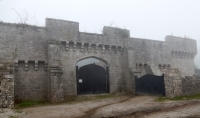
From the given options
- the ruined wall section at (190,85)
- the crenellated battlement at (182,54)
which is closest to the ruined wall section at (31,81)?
the ruined wall section at (190,85)

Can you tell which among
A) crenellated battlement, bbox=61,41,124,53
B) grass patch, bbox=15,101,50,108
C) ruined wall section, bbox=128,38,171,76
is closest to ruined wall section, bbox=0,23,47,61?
crenellated battlement, bbox=61,41,124,53

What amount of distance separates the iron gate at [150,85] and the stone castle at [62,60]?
0.44 m

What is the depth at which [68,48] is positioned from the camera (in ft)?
46.8

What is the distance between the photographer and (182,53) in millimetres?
21125

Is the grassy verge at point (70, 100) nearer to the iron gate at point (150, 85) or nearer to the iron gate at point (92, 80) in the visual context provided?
the iron gate at point (92, 80)

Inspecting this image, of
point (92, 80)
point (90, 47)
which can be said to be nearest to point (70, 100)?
point (92, 80)

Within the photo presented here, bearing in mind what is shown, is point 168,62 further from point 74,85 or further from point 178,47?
point 74,85

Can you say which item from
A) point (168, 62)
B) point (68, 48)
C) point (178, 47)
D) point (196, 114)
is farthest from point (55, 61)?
point (178, 47)

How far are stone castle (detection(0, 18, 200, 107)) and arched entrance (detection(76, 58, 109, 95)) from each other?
40 centimetres

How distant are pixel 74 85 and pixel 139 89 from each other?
558cm

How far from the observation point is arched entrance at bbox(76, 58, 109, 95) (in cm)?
1461

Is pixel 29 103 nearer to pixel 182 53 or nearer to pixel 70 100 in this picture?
pixel 70 100

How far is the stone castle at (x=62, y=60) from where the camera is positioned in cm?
1228

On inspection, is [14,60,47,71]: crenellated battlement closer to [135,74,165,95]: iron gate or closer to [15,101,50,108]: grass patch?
[15,101,50,108]: grass patch
